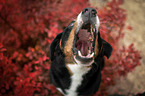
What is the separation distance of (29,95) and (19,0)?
9.15 ft

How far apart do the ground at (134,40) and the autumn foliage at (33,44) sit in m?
0.57

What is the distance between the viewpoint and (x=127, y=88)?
4.59 metres

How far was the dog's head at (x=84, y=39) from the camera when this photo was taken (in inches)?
75.5

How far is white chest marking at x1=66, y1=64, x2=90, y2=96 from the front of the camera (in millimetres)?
2275

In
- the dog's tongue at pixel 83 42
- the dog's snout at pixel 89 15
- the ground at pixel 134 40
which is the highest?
the dog's snout at pixel 89 15

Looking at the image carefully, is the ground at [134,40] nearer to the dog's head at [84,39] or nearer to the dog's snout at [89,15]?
the dog's head at [84,39]

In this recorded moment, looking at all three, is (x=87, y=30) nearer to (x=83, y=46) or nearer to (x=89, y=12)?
(x=83, y=46)

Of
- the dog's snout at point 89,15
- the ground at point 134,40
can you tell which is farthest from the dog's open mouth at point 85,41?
the ground at point 134,40

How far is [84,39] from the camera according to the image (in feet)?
7.85

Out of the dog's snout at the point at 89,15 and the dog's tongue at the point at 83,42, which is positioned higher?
the dog's snout at the point at 89,15

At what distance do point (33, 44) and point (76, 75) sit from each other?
253 centimetres

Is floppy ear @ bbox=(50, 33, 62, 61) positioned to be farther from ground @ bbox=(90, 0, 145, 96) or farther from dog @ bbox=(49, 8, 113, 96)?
ground @ bbox=(90, 0, 145, 96)

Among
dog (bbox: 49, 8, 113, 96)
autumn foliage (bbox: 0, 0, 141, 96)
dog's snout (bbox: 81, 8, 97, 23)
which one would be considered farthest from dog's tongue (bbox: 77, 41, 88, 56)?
autumn foliage (bbox: 0, 0, 141, 96)

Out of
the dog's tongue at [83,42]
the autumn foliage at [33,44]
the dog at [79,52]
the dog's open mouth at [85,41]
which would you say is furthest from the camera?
the autumn foliage at [33,44]
